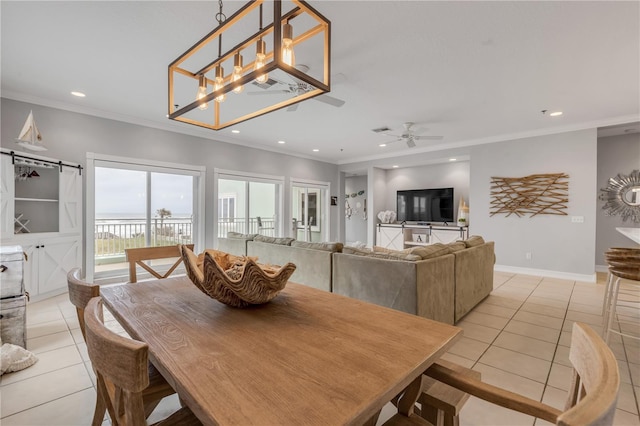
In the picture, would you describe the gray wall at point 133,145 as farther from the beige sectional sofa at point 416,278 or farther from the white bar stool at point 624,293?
the white bar stool at point 624,293

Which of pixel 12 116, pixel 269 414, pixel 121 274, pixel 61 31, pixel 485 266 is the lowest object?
pixel 121 274

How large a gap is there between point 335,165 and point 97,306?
7.91 m

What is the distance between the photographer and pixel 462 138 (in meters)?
5.90

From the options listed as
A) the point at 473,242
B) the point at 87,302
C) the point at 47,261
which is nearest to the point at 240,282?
the point at 87,302

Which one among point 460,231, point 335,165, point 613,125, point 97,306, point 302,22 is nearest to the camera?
point 97,306

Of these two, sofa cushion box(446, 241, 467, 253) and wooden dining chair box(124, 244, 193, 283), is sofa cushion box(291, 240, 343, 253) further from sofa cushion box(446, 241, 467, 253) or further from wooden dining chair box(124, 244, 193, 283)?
wooden dining chair box(124, 244, 193, 283)

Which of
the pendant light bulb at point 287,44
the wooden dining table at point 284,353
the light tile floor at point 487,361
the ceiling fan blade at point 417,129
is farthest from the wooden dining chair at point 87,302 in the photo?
the ceiling fan blade at point 417,129

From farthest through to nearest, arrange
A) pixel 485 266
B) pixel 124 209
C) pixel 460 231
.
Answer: pixel 460 231
pixel 124 209
pixel 485 266

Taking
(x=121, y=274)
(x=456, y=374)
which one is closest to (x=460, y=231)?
(x=456, y=374)

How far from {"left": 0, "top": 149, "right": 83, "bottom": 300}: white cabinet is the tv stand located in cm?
646

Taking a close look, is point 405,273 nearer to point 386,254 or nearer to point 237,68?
point 386,254

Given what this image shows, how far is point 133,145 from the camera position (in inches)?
185

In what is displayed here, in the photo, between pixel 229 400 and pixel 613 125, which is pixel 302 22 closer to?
pixel 229 400

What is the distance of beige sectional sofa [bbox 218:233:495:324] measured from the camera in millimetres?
2492
